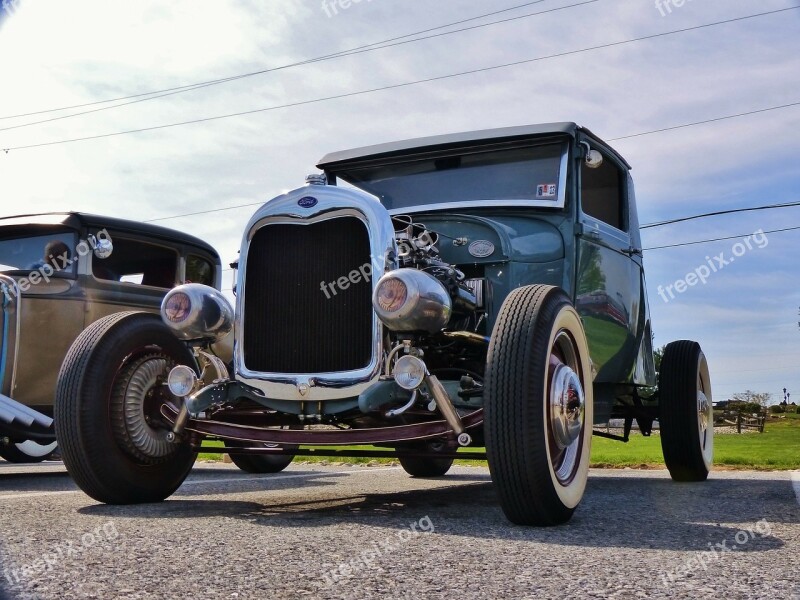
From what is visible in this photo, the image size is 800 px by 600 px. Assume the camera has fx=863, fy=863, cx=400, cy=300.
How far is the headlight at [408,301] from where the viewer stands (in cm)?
397

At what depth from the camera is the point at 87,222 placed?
311 inches

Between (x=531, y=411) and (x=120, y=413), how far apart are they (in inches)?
87.3

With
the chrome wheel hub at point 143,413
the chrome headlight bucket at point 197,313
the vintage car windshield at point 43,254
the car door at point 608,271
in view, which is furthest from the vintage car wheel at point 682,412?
the vintage car windshield at point 43,254

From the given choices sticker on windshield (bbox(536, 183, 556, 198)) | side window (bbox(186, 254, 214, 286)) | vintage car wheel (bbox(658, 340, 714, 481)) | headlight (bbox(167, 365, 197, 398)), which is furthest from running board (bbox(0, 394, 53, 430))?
vintage car wheel (bbox(658, 340, 714, 481))

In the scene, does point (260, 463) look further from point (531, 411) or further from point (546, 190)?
point (531, 411)

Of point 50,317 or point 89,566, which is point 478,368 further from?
point 50,317

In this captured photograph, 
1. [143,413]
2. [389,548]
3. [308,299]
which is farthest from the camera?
[143,413]

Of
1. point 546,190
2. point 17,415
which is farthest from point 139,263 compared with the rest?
point 546,190

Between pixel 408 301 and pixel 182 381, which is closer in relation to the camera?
pixel 408 301

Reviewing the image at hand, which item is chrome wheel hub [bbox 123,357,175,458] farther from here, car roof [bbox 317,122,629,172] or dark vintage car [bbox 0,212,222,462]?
dark vintage car [bbox 0,212,222,462]

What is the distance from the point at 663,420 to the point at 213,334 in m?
3.68

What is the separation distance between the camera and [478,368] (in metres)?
4.87

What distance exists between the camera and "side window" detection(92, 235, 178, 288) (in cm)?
807

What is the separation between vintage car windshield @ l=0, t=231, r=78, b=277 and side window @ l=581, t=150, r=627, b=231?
4589 millimetres
